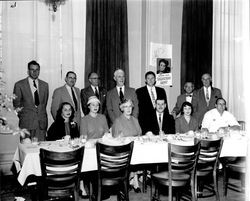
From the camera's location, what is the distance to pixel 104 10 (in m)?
5.93

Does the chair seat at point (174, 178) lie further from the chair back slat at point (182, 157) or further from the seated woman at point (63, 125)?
the seated woman at point (63, 125)

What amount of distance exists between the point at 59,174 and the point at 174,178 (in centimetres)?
118

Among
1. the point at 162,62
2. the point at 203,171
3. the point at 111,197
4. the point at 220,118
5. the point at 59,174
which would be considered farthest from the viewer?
the point at 162,62

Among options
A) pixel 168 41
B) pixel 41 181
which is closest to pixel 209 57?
pixel 168 41

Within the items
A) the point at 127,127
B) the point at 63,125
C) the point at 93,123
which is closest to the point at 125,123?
the point at 127,127

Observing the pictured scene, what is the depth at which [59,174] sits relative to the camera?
2.94m

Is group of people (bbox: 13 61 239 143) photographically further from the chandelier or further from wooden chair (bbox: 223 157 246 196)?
the chandelier

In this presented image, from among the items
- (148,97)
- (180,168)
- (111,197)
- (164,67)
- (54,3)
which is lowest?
(111,197)

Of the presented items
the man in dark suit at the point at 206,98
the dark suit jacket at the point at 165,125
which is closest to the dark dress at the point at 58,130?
the dark suit jacket at the point at 165,125

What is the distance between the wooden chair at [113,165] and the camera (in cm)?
310

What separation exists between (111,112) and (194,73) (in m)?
2.53

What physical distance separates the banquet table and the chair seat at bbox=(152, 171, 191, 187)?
7.5 inches

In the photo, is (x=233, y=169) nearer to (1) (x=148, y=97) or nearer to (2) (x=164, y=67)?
(1) (x=148, y=97)

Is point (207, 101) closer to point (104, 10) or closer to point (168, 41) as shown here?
point (168, 41)
